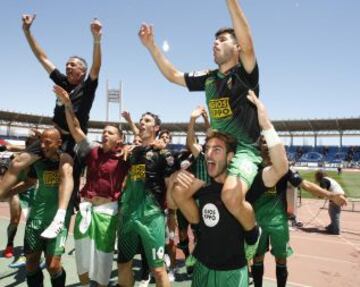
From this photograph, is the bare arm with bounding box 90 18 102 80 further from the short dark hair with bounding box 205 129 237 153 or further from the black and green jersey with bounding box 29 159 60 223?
the short dark hair with bounding box 205 129 237 153

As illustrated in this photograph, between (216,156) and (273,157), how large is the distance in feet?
1.49

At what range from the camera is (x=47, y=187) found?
484 centimetres

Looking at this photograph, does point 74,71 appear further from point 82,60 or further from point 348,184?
point 348,184

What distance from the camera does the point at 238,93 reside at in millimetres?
3379

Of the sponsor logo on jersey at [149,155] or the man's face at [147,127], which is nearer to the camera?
the sponsor logo on jersey at [149,155]

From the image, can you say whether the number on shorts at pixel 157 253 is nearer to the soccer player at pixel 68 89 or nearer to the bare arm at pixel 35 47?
the soccer player at pixel 68 89

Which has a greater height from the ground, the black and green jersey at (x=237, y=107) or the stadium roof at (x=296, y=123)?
the stadium roof at (x=296, y=123)

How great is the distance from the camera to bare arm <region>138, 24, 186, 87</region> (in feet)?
13.3

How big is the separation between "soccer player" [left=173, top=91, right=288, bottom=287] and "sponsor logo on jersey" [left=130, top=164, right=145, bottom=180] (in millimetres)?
1797

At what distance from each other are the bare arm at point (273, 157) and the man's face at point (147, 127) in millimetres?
2271

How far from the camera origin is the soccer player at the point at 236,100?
2799 mm

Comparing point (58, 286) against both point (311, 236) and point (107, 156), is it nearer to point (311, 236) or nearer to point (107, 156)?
point (107, 156)

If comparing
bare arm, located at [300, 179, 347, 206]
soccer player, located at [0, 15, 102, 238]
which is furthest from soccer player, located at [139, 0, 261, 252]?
soccer player, located at [0, 15, 102, 238]

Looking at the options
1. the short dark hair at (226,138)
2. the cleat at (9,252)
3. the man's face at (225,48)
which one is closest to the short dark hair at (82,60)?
the man's face at (225,48)
